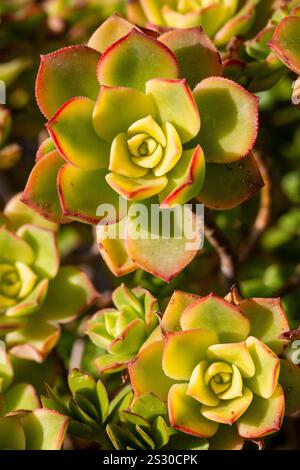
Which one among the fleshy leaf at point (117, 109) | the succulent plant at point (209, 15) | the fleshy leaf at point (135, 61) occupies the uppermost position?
the fleshy leaf at point (135, 61)

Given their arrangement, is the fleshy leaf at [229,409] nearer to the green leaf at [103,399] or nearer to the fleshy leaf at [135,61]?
the green leaf at [103,399]

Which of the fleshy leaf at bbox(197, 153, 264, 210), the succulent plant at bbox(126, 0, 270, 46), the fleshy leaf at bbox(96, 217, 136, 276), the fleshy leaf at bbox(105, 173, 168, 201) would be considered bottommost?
the fleshy leaf at bbox(96, 217, 136, 276)

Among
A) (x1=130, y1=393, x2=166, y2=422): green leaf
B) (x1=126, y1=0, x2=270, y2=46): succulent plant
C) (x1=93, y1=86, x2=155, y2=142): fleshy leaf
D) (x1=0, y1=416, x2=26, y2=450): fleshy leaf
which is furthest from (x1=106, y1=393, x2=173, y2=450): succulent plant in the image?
(x1=126, y1=0, x2=270, y2=46): succulent plant

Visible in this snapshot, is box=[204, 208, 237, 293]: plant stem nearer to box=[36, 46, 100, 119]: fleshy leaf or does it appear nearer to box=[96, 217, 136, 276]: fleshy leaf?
box=[96, 217, 136, 276]: fleshy leaf

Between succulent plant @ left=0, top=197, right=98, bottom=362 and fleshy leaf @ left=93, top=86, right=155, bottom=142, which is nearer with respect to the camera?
fleshy leaf @ left=93, top=86, right=155, bottom=142

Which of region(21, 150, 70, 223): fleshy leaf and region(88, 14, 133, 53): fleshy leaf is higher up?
region(88, 14, 133, 53): fleshy leaf

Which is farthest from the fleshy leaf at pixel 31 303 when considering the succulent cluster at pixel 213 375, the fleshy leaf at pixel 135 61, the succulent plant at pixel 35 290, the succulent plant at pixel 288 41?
the succulent plant at pixel 288 41

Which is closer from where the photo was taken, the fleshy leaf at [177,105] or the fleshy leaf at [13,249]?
the fleshy leaf at [177,105]

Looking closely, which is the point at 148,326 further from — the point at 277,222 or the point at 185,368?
the point at 277,222
